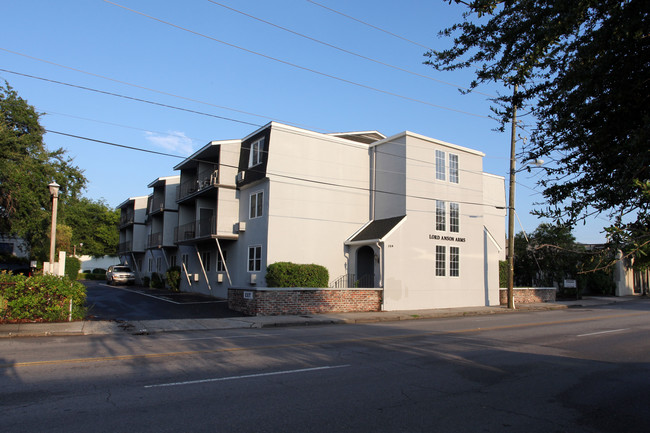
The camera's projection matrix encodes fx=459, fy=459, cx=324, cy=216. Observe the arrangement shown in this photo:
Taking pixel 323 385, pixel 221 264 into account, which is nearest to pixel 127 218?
pixel 221 264

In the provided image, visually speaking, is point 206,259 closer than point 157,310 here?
No

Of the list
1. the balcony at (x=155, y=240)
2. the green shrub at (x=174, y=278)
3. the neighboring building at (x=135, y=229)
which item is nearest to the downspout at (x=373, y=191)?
the green shrub at (x=174, y=278)

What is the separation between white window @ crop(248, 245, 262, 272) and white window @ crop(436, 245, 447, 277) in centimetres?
937

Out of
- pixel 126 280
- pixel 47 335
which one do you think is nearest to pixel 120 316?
pixel 47 335

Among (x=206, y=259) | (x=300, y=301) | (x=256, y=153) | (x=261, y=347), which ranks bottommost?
(x=261, y=347)

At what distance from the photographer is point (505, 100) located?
7332 millimetres

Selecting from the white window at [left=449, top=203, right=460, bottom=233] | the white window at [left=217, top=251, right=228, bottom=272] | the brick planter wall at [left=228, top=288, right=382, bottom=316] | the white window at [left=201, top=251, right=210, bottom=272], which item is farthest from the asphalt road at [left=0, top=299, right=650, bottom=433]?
the white window at [left=201, top=251, right=210, bottom=272]

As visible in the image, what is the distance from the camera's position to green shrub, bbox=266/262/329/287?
861 inches

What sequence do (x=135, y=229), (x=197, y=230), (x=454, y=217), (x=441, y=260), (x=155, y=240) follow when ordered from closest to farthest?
(x=441, y=260) → (x=454, y=217) → (x=197, y=230) → (x=155, y=240) → (x=135, y=229)

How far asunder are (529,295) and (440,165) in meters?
11.7

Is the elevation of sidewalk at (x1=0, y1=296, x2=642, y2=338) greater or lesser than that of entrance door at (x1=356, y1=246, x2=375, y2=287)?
lesser

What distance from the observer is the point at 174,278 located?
33531 mm

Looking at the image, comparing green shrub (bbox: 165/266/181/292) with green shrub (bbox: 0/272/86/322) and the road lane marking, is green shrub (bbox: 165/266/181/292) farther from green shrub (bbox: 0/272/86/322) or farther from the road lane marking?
the road lane marking

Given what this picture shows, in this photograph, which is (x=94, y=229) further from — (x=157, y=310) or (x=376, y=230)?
(x=376, y=230)
